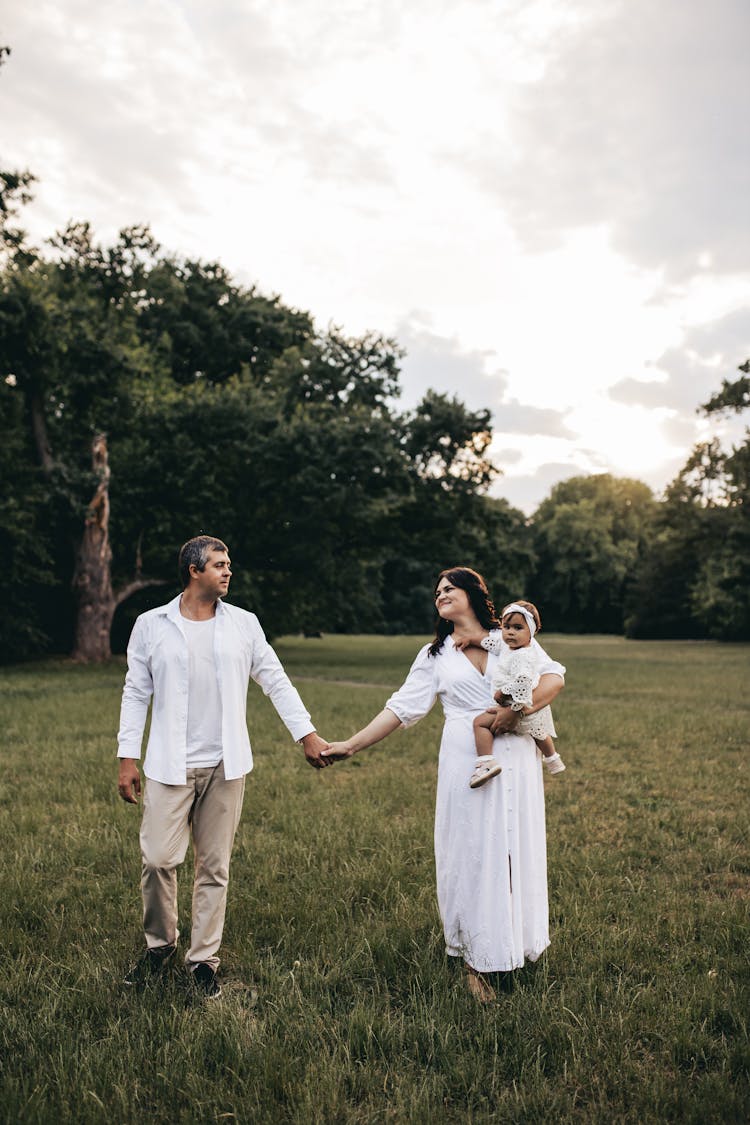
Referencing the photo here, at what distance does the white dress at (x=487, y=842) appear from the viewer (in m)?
4.36

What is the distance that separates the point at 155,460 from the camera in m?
29.2

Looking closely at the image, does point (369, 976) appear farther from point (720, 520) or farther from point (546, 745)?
point (720, 520)

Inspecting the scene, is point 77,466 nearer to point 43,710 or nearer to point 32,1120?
point 43,710

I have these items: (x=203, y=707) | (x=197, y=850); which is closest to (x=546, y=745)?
(x=203, y=707)

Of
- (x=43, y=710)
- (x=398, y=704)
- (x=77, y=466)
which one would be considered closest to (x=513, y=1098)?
(x=398, y=704)

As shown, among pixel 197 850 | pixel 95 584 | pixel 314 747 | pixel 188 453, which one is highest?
pixel 188 453

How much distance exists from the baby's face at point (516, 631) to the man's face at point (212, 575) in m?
1.50

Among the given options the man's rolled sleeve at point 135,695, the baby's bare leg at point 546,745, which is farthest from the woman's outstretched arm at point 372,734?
the man's rolled sleeve at point 135,695

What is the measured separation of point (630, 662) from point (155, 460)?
20019 mm

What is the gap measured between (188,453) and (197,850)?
25.3 metres

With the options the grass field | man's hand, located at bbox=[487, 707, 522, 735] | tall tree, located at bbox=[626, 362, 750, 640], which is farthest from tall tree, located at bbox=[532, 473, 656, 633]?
man's hand, located at bbox=[487, 707, 522, 735]

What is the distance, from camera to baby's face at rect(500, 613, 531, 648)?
4.50m

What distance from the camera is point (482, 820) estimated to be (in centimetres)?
445

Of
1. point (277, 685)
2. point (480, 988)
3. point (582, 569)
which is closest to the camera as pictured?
point (480, 988)
